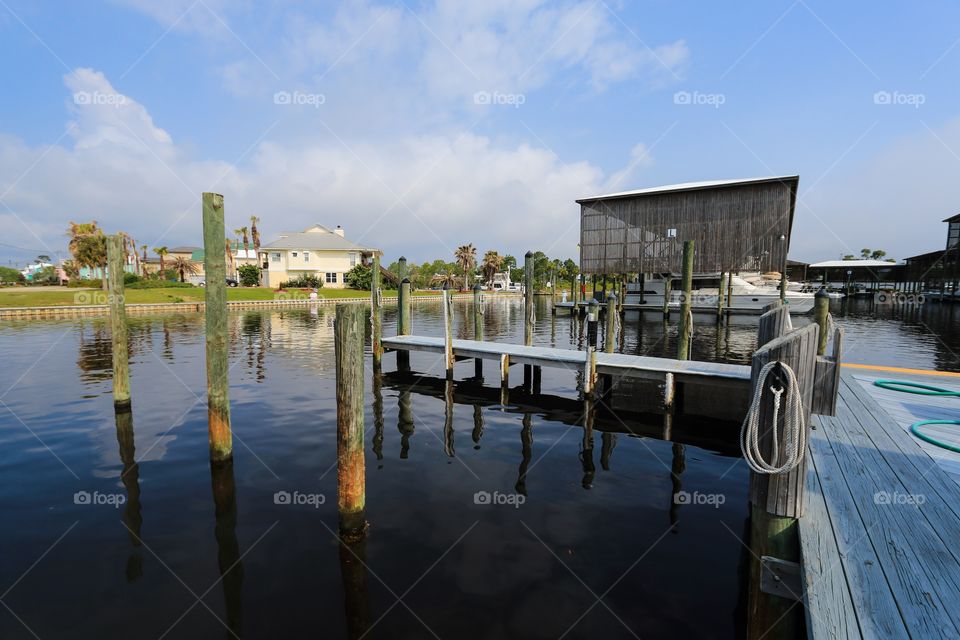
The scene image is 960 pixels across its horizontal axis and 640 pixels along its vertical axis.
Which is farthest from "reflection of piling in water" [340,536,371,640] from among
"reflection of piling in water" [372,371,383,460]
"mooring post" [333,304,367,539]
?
"reflection of piling in water" [372,371,383,460]

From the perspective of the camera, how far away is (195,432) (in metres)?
10.3

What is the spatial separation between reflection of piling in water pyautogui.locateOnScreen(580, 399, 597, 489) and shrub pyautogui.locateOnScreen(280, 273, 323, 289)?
5823 cm

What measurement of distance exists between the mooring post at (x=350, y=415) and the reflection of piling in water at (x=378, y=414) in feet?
9.75

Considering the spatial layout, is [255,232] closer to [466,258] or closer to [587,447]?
[466,258]

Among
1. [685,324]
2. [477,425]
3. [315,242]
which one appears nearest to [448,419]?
[477,425]

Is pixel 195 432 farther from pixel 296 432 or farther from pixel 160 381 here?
pixel 160 381

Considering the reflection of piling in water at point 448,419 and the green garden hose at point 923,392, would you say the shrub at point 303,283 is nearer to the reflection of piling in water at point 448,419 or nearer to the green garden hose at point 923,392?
the reflection of piling in water at point 448,419

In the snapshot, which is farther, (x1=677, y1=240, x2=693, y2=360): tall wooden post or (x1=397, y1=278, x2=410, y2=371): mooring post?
(x1=397, y1=278, x2=410, y2=371): mooring post

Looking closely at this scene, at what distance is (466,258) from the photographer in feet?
320

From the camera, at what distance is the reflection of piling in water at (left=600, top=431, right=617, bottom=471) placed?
8.83 m

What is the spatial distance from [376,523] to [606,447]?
5232 mm

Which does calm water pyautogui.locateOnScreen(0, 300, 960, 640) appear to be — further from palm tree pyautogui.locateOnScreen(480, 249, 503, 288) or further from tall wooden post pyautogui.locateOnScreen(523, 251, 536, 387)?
palm tree pyautogui.locateOnScreen(480, 249, 503, 288)

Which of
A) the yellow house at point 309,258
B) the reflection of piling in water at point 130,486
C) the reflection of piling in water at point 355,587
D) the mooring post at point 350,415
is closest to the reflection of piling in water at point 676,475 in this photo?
the reflection of piling in water at point 355,587

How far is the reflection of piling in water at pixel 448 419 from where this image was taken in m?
9.67
